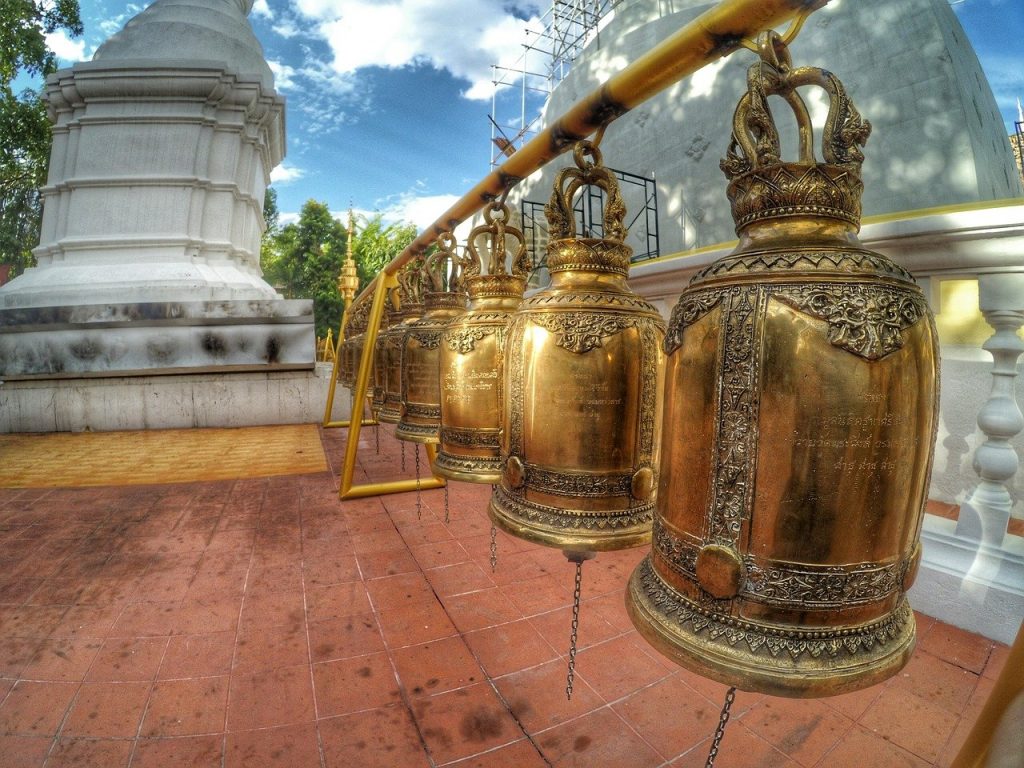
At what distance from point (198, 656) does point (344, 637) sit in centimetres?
60

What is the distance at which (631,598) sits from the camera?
3.08ft

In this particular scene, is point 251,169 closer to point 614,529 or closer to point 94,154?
point 94,154

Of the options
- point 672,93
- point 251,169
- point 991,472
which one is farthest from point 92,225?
point 672,93

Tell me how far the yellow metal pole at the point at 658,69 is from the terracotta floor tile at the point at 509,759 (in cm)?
197

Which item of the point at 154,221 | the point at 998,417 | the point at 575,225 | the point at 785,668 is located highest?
the point at 154,221

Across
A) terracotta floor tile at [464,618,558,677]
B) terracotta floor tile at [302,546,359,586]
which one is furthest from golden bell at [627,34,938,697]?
terracotta floor tile at [302,546,359,586]

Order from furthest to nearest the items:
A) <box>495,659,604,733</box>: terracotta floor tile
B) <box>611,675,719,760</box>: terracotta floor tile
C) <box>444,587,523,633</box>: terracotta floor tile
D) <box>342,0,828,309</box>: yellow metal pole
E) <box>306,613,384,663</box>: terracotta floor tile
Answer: <box>444,587,523,633</box>: terracotta floor tile → <box>306,613,384,663</box>: terracotta floor tile → <box>495,659,604,733</box>: terracotta floor tile → <box>611,675,719,760</box>: terracotta floor tile → <box>342,0,828,309</box>: yellow metal pole

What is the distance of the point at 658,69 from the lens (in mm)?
1163

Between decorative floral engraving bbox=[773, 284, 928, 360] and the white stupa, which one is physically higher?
the white stupa

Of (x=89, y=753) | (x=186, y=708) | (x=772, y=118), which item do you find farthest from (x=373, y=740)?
(x=772, y=118)

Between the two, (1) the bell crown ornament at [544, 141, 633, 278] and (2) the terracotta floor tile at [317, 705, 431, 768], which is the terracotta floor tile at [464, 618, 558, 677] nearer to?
(2) the terracotta floor tile at [317, 705, 431, 768]

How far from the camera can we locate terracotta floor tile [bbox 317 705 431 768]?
5.06 feet

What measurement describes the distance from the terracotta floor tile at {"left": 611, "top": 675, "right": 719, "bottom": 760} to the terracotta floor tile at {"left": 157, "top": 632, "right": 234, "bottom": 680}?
1.66 meters

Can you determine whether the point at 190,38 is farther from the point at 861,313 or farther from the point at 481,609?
the point at 861,313
